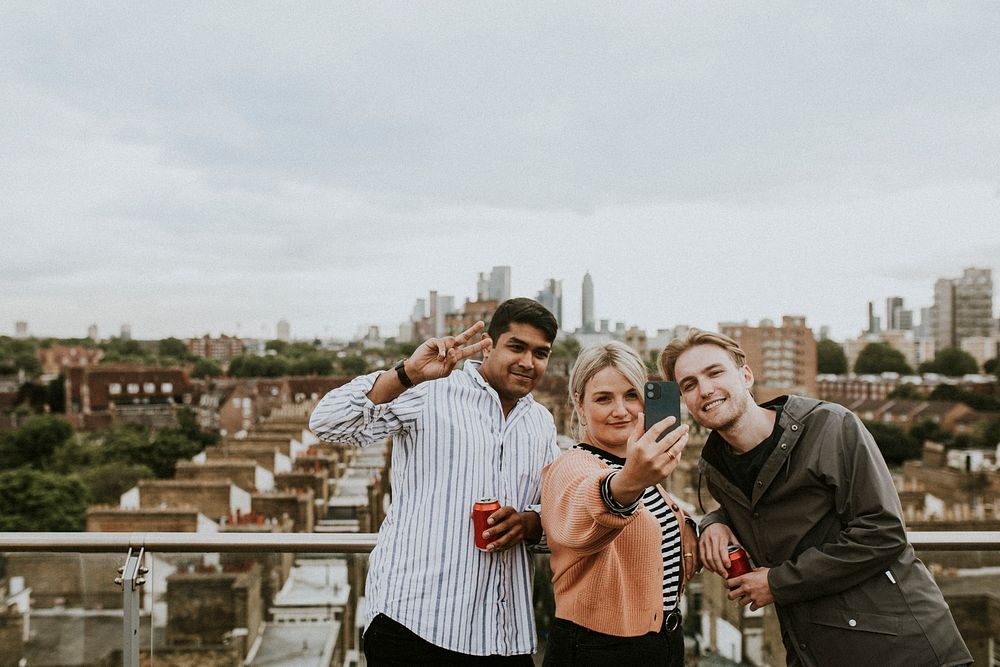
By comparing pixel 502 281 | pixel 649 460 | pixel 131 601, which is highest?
pixel 502 281

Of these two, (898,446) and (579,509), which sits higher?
(579,509)

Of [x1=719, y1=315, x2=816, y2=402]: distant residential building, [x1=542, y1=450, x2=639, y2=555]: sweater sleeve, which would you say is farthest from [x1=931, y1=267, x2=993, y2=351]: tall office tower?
[x1=542, y1=450, x2=639, y2=555]: sweater sleeve

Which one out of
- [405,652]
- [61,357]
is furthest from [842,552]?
[61,357]

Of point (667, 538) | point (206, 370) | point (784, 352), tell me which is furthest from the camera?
point (206, 370)

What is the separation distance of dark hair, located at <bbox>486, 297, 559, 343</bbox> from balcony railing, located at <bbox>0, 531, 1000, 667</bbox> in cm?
90

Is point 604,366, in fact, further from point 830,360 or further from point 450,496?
point 830,360

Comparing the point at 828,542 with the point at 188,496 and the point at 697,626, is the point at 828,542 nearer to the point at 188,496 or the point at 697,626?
the point at 697,626

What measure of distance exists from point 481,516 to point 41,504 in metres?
40.6

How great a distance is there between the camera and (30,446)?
167 ft

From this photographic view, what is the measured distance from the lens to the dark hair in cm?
220

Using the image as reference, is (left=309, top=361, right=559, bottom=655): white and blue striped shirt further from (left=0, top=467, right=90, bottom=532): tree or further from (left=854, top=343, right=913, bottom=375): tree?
(left=854, top=343, right=913, bottom=375): tree

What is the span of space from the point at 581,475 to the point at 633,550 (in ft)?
0.83

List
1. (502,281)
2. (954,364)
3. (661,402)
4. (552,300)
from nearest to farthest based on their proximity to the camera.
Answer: (661,402)
(552,300)
(502,281)
(954,364)

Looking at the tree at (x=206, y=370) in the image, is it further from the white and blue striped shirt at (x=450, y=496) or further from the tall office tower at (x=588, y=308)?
the white and blue striped shirt at (x=450, y=496)
